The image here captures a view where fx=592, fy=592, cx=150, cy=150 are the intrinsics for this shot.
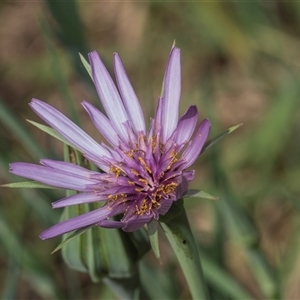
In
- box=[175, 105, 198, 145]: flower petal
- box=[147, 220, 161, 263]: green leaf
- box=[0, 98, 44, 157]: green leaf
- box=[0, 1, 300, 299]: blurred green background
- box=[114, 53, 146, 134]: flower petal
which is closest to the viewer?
box=[147, 220, 161, 263]: green leaf

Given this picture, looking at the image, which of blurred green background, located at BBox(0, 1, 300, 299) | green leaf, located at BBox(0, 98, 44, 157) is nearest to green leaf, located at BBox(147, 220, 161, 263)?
green leaf, located at BBox(0, 98, 44, 157)

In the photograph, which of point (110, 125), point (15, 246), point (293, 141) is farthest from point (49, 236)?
point (293, 141)

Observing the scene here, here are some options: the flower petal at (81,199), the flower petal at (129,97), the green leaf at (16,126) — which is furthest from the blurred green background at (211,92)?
the flower petal at (81,199)

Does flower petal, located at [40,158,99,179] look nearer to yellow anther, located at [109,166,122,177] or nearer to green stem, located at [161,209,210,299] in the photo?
yellow anther, located at [109,166,122,177]

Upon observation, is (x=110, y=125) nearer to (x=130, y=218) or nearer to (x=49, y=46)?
(x=130, y=218)

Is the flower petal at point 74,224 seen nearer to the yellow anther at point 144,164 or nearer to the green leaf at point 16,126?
the yellow anther at point 144,164

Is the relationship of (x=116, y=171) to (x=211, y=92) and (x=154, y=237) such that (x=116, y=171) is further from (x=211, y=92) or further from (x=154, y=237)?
(x=211, y=92)
